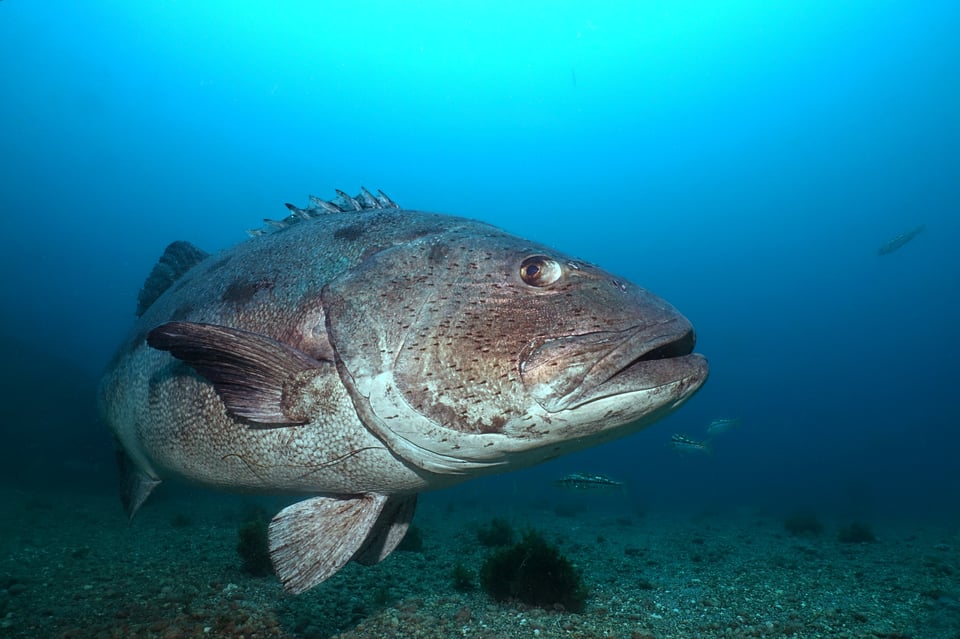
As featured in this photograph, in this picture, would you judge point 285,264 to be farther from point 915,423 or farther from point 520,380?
point 915,423

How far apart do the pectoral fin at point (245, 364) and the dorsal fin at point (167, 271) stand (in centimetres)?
278

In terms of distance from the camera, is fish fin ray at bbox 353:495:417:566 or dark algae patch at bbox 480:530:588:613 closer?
fish fin ray at bbox 353:495:417:566

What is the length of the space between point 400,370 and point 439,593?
392 centimetres

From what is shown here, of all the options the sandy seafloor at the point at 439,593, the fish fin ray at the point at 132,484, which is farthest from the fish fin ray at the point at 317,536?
the fish fin ray at the point at 132,484

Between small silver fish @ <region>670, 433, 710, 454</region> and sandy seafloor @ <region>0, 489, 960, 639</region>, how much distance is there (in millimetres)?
1960

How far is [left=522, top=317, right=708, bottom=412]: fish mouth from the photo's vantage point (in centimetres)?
181

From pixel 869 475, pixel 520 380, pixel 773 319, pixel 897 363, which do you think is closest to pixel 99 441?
pixel 520 380

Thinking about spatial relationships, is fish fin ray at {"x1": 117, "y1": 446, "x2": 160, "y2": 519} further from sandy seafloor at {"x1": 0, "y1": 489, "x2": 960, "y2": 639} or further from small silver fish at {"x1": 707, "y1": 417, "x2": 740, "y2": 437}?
small silver fish at {"x1": 707, "y1": 417, "x2": 740, "y2": 437}

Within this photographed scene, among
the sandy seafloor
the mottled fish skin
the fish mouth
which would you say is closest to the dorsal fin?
the mottled fish skin

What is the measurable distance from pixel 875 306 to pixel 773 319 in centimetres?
2098

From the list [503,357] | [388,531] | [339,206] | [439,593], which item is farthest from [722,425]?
[503,357]

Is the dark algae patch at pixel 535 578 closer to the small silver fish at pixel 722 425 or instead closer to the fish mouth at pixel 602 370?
the fish mouth at pixel 602 370

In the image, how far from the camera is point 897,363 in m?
102

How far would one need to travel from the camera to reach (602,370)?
1812mm
